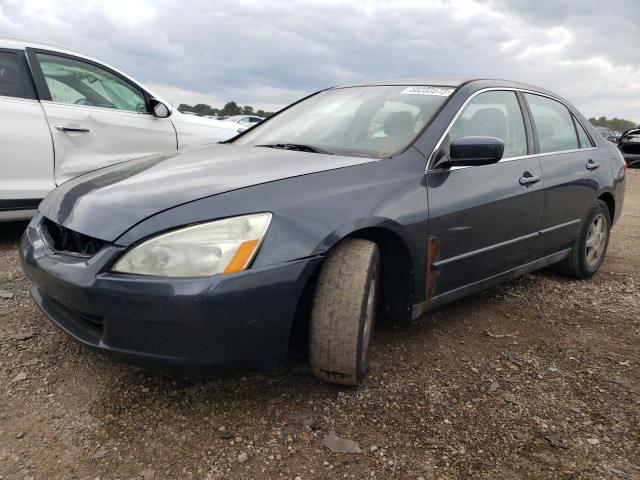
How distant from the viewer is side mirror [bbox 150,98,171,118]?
470cm

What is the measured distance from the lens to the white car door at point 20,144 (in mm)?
3875

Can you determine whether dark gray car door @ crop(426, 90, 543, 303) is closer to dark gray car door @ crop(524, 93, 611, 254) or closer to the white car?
dark gray car door @ crop(524, 93, 611, 254)

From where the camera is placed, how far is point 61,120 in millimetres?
4117

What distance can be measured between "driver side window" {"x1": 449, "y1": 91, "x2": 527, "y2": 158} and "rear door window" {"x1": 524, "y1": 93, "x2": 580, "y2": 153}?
19cm

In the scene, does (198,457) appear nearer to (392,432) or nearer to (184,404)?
(184,404)

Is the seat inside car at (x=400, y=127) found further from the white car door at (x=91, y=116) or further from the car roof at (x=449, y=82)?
the white car door at (x=91, y=116)

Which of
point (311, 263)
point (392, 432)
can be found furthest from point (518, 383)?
point (311, 263)

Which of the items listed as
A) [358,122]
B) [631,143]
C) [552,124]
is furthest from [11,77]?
[631,143]

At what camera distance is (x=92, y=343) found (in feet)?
6.17

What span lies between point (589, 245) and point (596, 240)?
5.0 inches

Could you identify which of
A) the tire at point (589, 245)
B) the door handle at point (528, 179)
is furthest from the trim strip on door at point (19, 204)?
the tire at point (589, 245)

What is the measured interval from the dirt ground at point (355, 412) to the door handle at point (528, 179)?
2.74 feet

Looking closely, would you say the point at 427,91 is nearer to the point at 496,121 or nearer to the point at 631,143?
the point at 496,121

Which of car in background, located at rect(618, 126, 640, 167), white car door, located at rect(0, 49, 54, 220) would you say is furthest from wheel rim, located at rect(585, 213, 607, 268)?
car in background, located at rect(618, 126, 640, 167)
